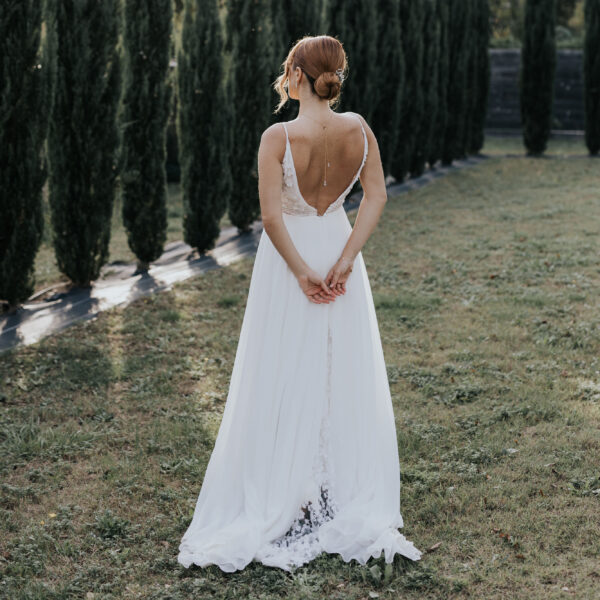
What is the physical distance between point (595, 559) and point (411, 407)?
6.18 ft

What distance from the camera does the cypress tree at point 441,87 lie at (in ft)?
57.4

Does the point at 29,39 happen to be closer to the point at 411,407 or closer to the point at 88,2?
the point at 88,2

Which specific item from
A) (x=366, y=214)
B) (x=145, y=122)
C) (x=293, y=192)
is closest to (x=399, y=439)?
(x=366, y=214)

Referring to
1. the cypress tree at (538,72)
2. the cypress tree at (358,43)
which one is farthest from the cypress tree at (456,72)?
the cypress tree at (358,43)

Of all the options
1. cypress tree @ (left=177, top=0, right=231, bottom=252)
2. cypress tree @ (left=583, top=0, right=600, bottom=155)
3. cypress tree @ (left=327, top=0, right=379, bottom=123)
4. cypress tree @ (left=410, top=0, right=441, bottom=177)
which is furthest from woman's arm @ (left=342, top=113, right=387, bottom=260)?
cypress tree @ (left=583, top=0, right=600, bottom=155)

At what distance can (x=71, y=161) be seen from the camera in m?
7.50

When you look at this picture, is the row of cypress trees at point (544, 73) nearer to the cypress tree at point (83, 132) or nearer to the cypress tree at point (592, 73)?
the cypress tree at point (592, 73)

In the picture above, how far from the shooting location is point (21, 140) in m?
6.64

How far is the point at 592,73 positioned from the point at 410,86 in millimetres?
5863

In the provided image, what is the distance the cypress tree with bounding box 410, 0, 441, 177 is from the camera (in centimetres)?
1653

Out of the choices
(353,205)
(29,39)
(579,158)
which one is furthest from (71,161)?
(579,158)

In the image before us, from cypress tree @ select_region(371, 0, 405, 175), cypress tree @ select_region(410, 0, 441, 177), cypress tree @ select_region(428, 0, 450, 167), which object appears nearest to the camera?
cypress tree @ select_region(371, 0, 405, 175)

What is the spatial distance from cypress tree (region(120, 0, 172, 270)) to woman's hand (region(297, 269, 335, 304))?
5.18 meters

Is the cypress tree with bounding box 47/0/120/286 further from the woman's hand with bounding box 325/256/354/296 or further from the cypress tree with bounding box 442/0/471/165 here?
the cypress tree with bounding box 442/0/471/165
